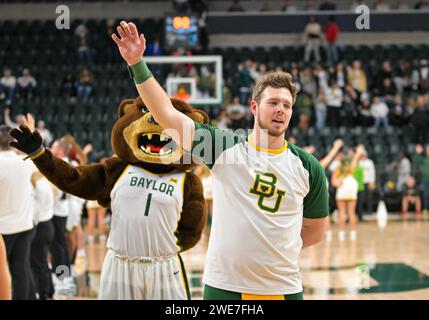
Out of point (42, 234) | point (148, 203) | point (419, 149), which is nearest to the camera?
point (148, 203)

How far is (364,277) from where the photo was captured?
8.24 m

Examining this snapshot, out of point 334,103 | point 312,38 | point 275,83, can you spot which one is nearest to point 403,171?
point 334,103

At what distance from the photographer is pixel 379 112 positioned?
16.9 meters

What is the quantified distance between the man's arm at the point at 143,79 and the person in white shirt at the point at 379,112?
1435cm

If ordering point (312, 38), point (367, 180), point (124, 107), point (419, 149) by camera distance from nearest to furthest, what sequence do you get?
point (124, 107) < point (367, 180) < point (419, 149) < point (312, 38)

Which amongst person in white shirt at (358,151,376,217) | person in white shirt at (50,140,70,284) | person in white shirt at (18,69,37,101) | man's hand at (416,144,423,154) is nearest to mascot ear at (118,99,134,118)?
person in white shirt at (50,140,70,284)

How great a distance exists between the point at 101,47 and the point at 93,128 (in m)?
3.14

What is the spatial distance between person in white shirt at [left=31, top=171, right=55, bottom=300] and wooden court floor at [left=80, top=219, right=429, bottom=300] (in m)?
0.59

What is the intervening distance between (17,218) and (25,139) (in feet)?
5.66

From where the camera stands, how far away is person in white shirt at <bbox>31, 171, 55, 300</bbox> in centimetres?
660

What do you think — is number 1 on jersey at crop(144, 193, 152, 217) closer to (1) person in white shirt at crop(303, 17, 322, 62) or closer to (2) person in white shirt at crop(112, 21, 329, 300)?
(2) person in white shirt at crop(112, 21, 329, 300)

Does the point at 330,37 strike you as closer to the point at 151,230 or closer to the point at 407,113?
the point at 407,113

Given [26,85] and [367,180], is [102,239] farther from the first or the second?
[26,85]
